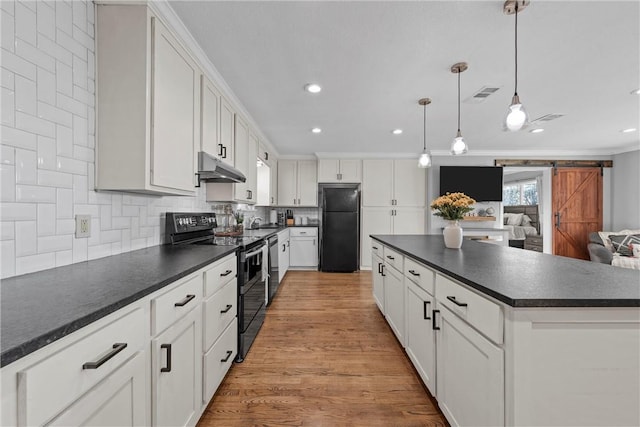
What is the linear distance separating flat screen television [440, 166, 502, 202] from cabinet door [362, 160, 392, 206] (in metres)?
1.03

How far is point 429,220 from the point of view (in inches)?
215

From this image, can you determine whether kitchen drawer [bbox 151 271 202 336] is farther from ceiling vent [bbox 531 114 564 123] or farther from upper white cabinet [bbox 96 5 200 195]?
ceiling vent [bbox 531 114 564 123]

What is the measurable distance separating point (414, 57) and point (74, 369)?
2.52 meters

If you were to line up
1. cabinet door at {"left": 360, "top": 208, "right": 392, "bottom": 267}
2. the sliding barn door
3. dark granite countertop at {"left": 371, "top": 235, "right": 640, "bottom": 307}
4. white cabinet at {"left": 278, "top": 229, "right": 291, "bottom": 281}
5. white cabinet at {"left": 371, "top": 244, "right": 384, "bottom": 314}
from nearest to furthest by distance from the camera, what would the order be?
1. dark granite countertop at {"left": 371, "top": 235, "right": 640, "bottom": 307}
2. white cabinet at {"left": 371, "top": 244, "right": 384, "bottom": 314}
3. white cabinet at {"left": 278, "top": 229, "right": 291, "bottom": 281}
4. the sliding barn door
5. cabinet door at {"left": 360, "top": 208, "right": 392, "bottom": 267}

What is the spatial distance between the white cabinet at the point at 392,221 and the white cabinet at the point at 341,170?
2.31 feet

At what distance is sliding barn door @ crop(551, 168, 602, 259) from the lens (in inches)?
212

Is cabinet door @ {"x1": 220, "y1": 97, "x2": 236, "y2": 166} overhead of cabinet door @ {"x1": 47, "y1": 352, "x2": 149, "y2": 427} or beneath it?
overhead

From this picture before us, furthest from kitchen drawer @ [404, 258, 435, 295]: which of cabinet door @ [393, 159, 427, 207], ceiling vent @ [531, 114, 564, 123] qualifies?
cabinet door @ [393, 159, 427, 207]

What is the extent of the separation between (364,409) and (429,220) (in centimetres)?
441

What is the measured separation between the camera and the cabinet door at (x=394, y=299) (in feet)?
7.23

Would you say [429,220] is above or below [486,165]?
below

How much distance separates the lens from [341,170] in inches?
218

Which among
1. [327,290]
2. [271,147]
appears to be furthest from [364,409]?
[271,147]

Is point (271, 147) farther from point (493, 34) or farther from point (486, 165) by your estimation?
point (486, 165)
